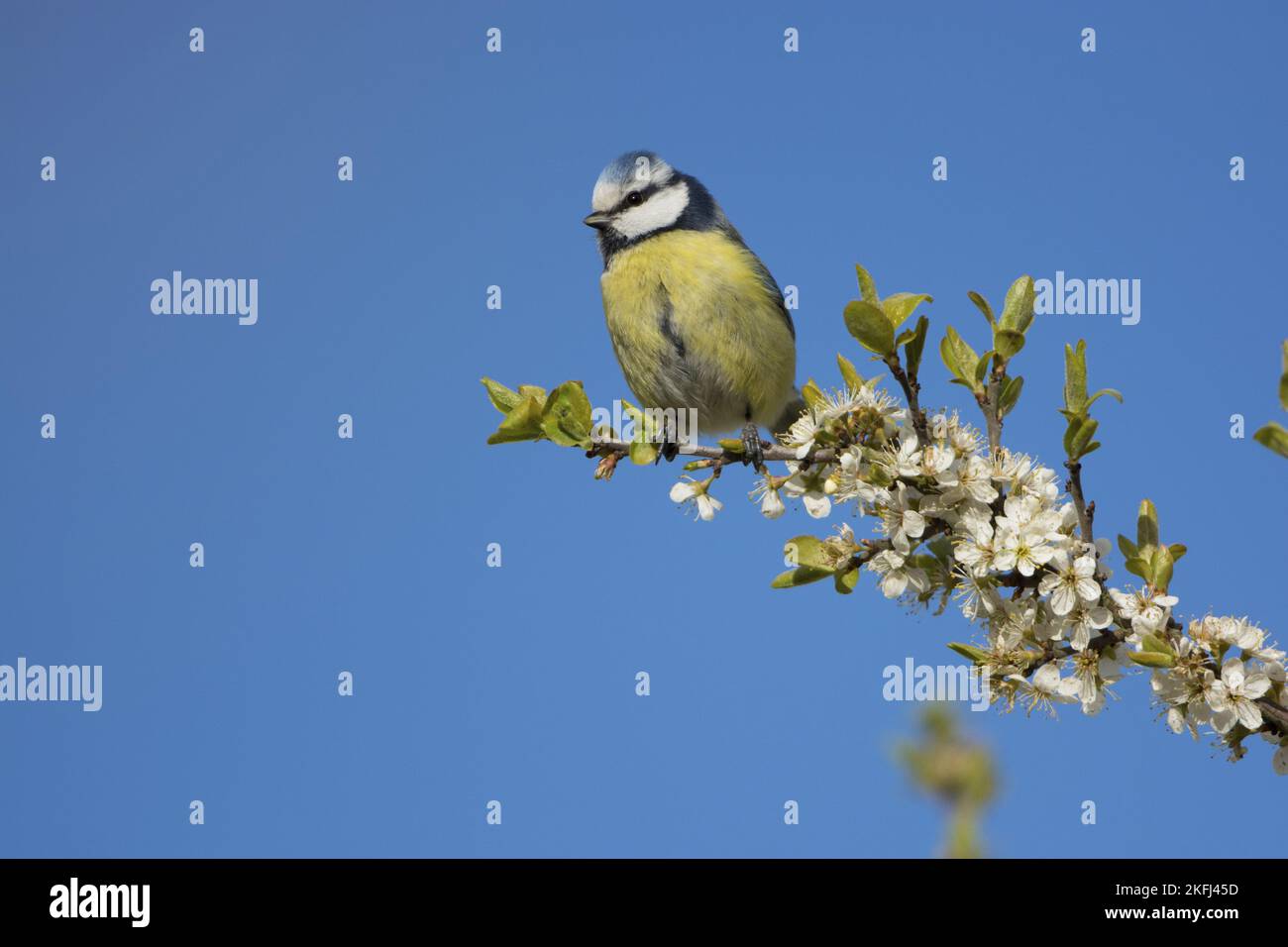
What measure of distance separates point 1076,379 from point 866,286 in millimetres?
466

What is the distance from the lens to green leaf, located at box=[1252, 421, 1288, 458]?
1.61 metres

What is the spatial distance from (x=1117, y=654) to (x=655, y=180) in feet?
11.8

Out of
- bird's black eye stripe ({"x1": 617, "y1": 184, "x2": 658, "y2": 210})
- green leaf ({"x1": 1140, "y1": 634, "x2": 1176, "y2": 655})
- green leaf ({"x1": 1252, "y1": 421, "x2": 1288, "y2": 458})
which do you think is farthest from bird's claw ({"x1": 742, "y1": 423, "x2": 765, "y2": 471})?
green leaf ({"x1": 1252, "y1": 421, "x2": 1288, "y2": 458})

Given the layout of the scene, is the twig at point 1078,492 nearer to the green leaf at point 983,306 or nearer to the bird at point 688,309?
the green leaf at point 983,306

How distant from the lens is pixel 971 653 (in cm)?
233

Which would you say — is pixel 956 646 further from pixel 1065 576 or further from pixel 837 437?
pixel 837 437

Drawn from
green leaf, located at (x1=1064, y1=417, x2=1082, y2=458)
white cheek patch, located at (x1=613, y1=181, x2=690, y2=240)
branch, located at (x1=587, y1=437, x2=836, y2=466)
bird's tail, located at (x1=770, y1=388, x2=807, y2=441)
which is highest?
white cheek patch, located at (x1=613, y1=181, x2=690, y2=240)

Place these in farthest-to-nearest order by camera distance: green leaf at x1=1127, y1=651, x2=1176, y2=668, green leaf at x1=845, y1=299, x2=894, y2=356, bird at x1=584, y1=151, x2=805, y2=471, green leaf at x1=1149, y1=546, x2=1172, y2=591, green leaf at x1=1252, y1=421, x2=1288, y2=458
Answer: bird at x1=584, y1=151, x2=805, y2=471 < green leaf at x1=845, y1=299, x2=894, y2=356 < green leaf at x1=1149, y1=546, x2=1172, y2=591 < green leaf at x1=1127, y1=651, x2=1176, y2=668 < green leaf at x1=1252, y1=421, x2=1288, y2=458

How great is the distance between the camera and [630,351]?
506cm

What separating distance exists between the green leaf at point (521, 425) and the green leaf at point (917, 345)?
0.84 meters

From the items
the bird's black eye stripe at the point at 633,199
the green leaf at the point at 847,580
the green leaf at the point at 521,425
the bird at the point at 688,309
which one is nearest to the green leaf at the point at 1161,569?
the green leaf at the point at 847,580

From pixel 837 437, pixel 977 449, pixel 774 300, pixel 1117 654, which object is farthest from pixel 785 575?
pixel 774 300

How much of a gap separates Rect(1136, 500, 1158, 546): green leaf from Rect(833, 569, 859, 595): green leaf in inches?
21.7

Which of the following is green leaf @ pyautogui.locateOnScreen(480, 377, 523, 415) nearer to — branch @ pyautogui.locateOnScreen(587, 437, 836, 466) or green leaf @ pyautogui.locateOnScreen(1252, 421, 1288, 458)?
branch @ pyautogui.locateOnScreen(587, 437, 836, 466)
